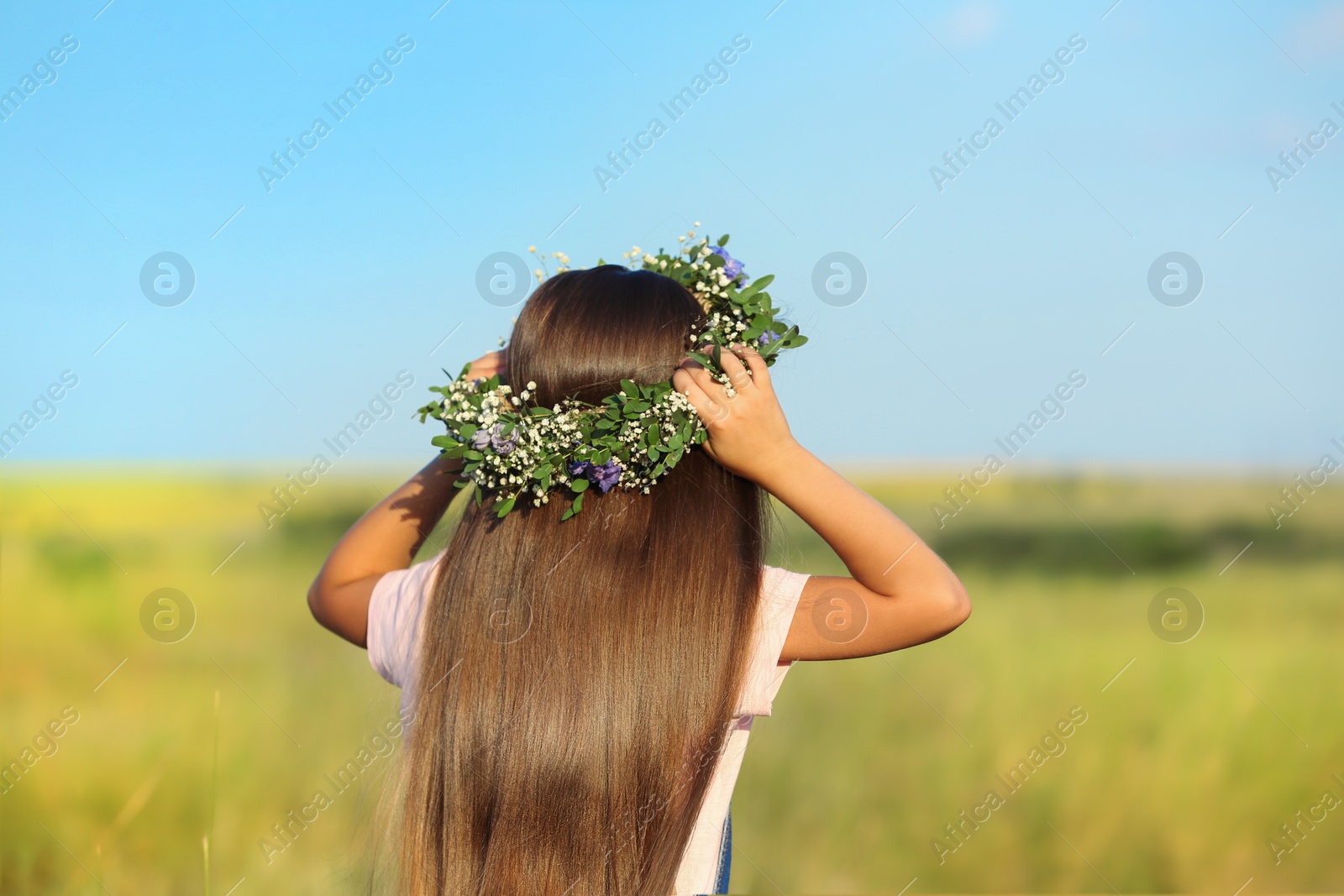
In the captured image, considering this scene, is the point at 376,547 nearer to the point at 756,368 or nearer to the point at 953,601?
the point at 756,368

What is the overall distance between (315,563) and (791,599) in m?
16.0

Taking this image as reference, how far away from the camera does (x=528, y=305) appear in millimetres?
2295

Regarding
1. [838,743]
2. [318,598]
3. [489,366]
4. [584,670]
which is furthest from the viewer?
[838,743]

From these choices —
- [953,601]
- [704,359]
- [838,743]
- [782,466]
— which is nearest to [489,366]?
[704,359]

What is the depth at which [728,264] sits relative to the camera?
8.32ft

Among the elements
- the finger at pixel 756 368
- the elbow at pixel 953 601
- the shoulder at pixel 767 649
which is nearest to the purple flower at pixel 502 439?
the finger at pixel 756 368

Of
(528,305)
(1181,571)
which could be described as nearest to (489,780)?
(528,305)

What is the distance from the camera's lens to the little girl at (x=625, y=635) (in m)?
2.09

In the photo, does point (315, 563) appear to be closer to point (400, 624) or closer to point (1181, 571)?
point (400, 624)

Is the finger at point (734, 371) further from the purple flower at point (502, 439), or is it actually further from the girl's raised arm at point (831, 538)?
the purple flower at point (502, 439)

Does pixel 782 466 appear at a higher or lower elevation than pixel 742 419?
lower

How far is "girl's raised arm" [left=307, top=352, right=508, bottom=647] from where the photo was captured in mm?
2684

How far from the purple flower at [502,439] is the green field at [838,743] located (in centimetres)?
81

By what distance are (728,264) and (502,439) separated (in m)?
0.84
